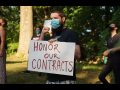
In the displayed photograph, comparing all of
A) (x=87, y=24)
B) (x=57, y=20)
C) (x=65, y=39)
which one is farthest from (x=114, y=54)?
(x=87, y=24)

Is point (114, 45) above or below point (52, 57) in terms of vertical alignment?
above

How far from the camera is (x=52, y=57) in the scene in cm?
258

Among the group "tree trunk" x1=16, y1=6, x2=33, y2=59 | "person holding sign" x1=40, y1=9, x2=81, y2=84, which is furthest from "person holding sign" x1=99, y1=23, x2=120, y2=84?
"tree trunk" x1=16, y1=6, x2=33, y2=59

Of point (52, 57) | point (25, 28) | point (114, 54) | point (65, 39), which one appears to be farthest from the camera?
point (25, 28)

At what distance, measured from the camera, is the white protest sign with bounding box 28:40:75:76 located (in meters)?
2.44

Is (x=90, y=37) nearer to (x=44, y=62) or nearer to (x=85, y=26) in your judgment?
(x=85, y=26)

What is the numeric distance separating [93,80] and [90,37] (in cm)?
995

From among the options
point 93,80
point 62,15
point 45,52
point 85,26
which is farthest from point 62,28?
point 85,26

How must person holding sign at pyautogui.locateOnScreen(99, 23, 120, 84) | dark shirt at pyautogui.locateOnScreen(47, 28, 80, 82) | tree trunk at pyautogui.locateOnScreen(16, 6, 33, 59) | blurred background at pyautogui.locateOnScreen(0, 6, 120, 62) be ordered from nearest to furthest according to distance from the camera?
dark shirt at pyautogui.locateOnScreen(47, 28, 80, 82) → person holding sign at pyautogui.locateOnScreen(99, 23, 120, 84) → tree trunk at pyautogui.locateOnScreen(16, 6, 33, 59) → blurred background at pyautogui.locateOnScreen(0, 6, 120, 62)

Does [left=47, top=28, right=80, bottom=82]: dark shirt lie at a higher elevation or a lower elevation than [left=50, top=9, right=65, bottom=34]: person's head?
lower

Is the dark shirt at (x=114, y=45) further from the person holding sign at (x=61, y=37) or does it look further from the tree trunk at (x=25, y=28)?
the tree trunk at (x=25, y=28)

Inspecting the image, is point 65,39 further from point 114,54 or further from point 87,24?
point 87,24

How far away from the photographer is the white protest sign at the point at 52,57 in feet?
8.01

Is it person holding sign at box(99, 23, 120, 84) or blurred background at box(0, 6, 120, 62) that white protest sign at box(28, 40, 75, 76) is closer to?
person holding sign at box(99, 23, 120, 84)
